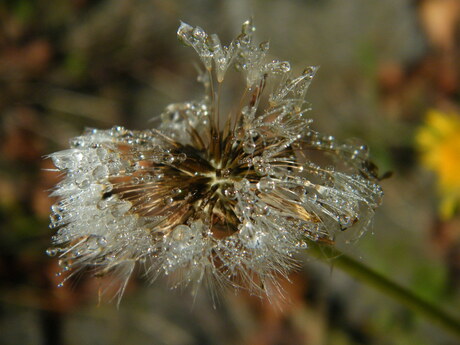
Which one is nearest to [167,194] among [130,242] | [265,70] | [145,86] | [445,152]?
[130,242]

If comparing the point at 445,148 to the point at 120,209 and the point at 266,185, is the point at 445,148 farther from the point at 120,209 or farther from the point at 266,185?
the point at 120,209

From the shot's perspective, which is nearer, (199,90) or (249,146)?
(249,146)

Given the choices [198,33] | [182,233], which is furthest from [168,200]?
[198,33]

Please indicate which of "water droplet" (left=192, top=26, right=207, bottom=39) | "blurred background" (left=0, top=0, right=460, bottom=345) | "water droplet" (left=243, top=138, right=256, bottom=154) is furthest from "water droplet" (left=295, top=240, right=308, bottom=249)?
"blurred background" (left=0, top=0, right=460, bottom=345)

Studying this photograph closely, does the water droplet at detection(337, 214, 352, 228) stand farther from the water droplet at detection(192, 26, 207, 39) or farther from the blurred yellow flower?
the blurred yellow flower

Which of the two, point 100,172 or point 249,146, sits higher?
point 249,146

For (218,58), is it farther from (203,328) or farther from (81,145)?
(203,328)

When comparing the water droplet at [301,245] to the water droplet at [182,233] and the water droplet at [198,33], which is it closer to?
the water droplet at [182,233]
